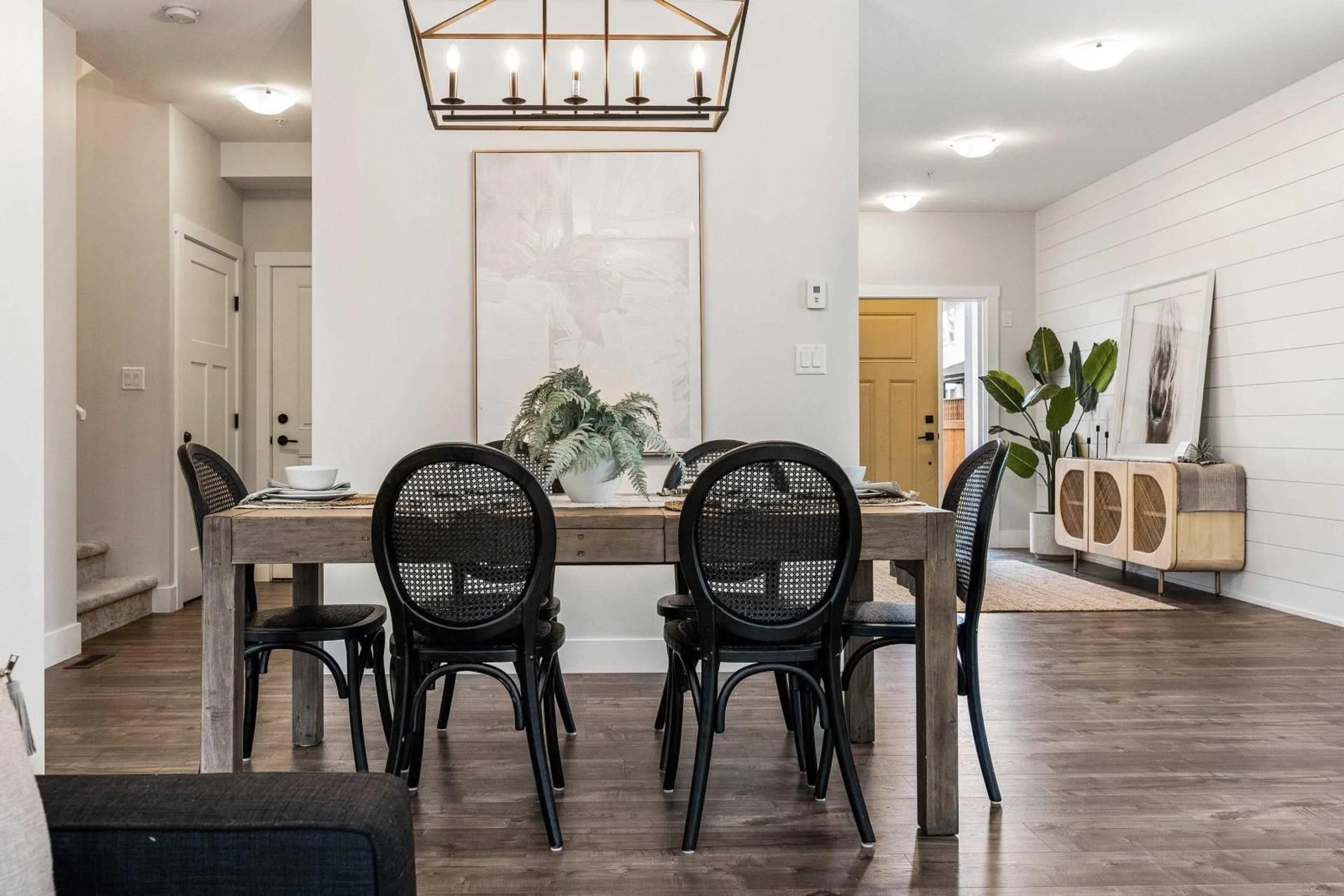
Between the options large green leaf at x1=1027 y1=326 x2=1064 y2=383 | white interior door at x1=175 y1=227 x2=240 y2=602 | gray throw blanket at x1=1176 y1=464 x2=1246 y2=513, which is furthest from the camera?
large green leaf at x1=1027 y1=326 x2=1064 y2=383

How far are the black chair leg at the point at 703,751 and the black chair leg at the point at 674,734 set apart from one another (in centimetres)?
24

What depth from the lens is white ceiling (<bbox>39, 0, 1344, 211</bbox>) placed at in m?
3.97

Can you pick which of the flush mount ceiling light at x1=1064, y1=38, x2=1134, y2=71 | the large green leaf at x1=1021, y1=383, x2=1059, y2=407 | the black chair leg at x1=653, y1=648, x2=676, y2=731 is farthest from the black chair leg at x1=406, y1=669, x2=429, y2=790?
the large green leaf at x1=1021, y1=383, x2=1059, y2=407

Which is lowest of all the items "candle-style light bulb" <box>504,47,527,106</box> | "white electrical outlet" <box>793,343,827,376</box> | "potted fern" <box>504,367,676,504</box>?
"potted fern" <box>504,367,676,504</box>

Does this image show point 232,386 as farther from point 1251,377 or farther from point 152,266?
point 1251,377

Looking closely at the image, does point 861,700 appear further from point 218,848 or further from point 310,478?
point 218,848

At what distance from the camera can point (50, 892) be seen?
88 cm

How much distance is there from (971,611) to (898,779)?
0.50m

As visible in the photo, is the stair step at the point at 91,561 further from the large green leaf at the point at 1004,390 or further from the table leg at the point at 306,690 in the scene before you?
the large green leaf at the point at 1004,390

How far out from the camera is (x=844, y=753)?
6.88 feet

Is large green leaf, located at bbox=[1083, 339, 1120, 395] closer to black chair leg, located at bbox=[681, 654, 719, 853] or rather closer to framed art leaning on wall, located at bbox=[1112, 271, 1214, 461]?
framed art leaning on wall, located at bbox=[1112, 271, 1214, 461]

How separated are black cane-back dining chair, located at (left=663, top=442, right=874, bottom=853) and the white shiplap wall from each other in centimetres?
370

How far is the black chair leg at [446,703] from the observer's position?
2.86 m

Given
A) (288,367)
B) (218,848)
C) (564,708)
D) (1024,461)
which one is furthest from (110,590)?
(1024,461)
